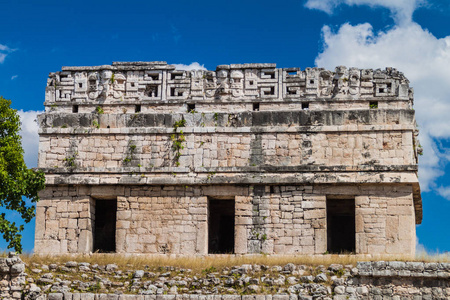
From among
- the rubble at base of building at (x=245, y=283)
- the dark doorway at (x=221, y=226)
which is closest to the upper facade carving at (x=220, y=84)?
the dark doorway at (x=221, y=226)

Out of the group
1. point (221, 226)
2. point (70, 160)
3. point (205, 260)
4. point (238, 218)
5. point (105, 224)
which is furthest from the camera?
point (221, 226)

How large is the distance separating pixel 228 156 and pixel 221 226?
4.05m

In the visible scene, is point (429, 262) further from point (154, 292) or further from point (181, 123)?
point (181, 123)

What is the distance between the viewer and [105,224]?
28344mm

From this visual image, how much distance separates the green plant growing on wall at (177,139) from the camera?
25.3 m

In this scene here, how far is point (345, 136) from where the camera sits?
81.8ft

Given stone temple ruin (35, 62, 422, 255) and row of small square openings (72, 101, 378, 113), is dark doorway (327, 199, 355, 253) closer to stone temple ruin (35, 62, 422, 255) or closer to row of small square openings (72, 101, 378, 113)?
stone temple ruin (35, 62, 422, 255)

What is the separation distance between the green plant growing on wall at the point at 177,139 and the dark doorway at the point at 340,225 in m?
5.11

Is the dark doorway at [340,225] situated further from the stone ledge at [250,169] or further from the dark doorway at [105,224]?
the dark doorway at [105,224]

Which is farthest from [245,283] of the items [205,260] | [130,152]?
[130,152]

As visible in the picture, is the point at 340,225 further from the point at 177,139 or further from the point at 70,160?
the point at 70,160

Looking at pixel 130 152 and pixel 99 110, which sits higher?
pixel 99 110

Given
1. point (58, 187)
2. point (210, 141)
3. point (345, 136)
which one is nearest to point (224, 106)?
point (210, 141)

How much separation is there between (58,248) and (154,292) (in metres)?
5.39
